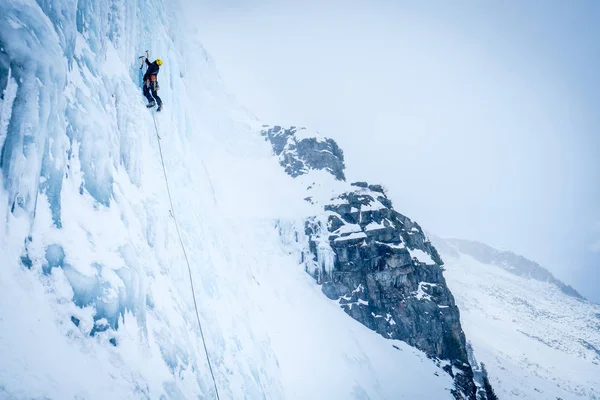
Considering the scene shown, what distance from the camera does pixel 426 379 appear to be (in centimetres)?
3072

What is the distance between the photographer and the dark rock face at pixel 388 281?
1433 inches

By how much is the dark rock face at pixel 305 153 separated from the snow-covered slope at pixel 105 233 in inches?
1670

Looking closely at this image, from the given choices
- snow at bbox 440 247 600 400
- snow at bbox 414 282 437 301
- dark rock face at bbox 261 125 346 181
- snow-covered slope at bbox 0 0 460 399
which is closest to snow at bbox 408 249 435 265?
snow at bbox 414 282 437 301

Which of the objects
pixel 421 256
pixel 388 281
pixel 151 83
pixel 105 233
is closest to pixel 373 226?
pixel 388 281

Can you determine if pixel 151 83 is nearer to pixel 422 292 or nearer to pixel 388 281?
pixel 388 281

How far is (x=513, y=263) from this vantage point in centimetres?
15688

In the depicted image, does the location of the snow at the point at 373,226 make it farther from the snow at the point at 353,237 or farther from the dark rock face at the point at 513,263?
the dark rock face at the point at 513,263

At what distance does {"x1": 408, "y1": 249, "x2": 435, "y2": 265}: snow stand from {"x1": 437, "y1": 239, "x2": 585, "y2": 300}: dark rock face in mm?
116902

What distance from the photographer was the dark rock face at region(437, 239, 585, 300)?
493 ft

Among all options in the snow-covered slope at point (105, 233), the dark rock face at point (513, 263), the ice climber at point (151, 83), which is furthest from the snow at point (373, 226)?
the dark rock face at point (513, 263)

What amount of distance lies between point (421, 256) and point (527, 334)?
6695cm

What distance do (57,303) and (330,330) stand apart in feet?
93.4

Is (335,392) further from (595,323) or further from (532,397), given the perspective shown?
(595,323)

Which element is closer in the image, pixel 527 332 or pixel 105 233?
pixel 105 233
